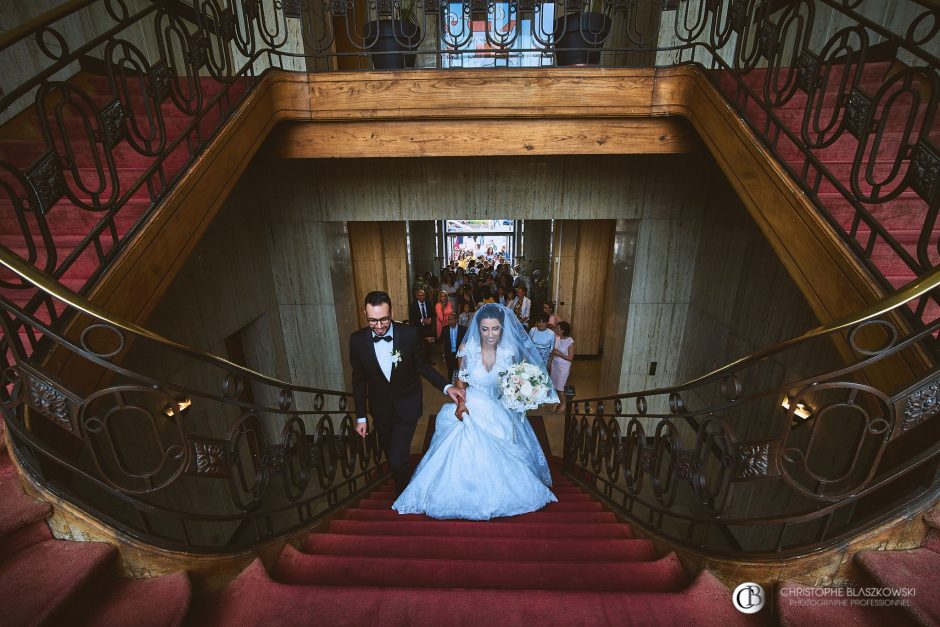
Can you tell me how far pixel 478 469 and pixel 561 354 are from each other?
9.23 feet

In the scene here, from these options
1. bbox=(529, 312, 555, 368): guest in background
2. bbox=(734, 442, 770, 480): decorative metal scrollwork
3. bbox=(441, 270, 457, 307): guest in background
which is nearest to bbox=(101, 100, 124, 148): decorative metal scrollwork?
bbox=(734, 442, 770, 480): decorative metal scrollwork

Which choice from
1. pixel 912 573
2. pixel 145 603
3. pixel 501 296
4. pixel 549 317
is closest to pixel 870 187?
pixel 912 573

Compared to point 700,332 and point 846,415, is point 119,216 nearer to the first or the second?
point 846,415

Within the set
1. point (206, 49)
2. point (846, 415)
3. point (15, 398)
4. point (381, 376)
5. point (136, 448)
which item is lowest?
point (136, 448)

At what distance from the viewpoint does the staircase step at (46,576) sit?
1.37 meters

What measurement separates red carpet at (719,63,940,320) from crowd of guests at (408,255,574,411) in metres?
2.33

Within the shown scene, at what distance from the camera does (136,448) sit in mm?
3641

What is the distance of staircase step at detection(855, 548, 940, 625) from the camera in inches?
55.2

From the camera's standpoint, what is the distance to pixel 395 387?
3369 mm

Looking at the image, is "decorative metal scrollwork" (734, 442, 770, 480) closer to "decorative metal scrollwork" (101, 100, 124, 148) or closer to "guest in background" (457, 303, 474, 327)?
"decorative metal scrollwork" (101, 100, 124, 148)

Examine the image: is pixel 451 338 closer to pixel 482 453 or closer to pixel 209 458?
pixel 482 453

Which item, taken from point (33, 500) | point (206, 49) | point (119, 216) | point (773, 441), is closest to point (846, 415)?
point (773, 441)

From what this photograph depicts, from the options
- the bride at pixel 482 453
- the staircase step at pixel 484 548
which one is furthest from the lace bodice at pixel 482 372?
the staircase step at pixel 484 548

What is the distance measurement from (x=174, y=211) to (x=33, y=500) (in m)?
1.73
